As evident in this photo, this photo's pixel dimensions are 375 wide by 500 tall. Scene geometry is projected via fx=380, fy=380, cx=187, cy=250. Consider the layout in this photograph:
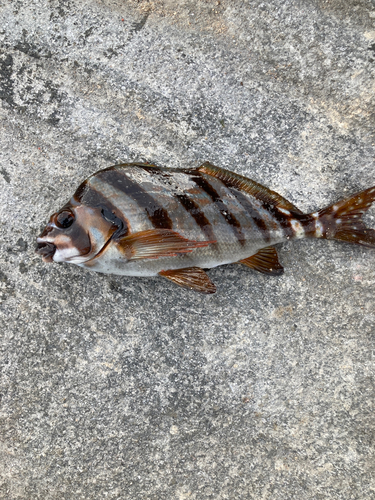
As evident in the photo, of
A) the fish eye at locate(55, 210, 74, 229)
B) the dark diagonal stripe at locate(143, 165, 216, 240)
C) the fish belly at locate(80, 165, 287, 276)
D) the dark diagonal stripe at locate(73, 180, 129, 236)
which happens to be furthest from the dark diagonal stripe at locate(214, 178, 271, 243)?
the fish eye at locate(55, 210, 74, 229)

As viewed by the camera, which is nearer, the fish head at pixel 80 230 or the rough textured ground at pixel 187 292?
the fish head at pixel 80 230

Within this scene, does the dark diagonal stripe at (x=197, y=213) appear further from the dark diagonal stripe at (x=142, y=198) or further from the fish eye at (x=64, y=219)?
the fish eye at (x=64, y=219)

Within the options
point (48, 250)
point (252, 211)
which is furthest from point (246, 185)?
point (48, 250)

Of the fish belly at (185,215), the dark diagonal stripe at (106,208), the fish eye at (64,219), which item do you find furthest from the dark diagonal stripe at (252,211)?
the fish eye at (64,219)

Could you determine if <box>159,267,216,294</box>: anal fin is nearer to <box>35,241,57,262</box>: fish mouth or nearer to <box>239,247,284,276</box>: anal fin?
<box>239,247,284,276</box>: anal fin

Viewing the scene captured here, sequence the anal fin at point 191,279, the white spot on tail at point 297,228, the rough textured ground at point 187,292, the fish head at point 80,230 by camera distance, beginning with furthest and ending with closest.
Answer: the rough textured ground at point 187,292 < the white spot on tail at point 297,228 < the anal fin at point 191,279 < the fish head at point 80,230

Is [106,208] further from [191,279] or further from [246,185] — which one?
[246,185]

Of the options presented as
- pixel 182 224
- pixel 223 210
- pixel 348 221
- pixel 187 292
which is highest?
pixel 348 221
